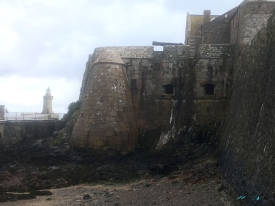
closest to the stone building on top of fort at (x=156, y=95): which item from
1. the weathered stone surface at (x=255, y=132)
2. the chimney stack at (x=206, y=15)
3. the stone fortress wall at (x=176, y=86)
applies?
the stone fortress wall at (x=176, y=86)

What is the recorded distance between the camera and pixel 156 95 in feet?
63.7

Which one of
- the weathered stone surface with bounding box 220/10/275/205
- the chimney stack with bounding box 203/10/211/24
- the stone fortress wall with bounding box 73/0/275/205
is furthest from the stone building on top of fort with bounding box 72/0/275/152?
the chimney stack with bounding box 203/10/211/24

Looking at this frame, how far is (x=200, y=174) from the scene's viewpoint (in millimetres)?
14008

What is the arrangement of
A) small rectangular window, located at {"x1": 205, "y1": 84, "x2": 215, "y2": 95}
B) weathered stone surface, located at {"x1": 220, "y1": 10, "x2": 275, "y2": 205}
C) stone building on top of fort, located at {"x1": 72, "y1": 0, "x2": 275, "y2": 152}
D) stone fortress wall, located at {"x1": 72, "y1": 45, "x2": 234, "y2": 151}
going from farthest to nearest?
small rectangular window, located at {"x1": 205, "y1": 84, "x2": 215, "y2": 95}, stone fortress wall, located at {"x1": 72, "y1": 45, "x2": 234, "y2": 151}, stone building on top of fort, located at {"x1": 72, "y1": 0, "x2": 275, "y2": 152}, weathered stone surface, located at {"x1": 220, "y1": 10, "x2": 275, "y2": 205}

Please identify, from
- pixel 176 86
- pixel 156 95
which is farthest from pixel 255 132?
pixel 156 95

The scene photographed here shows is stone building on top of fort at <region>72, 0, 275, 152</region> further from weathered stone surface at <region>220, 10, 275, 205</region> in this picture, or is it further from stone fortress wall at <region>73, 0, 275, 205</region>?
weathered stone surface at <region>220, 10, 275, 205</region>

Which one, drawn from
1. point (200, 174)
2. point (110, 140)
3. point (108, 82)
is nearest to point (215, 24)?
point (108, 82)

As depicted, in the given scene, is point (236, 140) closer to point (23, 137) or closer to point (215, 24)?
point (215, 24)

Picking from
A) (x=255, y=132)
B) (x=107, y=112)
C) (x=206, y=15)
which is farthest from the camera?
(x=206, y=15)

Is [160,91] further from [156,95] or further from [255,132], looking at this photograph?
[255,132]

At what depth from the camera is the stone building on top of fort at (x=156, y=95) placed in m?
18.2

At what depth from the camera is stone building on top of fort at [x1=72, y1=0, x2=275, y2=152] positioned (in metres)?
18.2

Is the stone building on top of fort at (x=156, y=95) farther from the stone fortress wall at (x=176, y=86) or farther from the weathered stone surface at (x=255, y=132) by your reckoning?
the weathered stone surface at (x=255, y=132)

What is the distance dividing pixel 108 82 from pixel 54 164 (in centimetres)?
443
